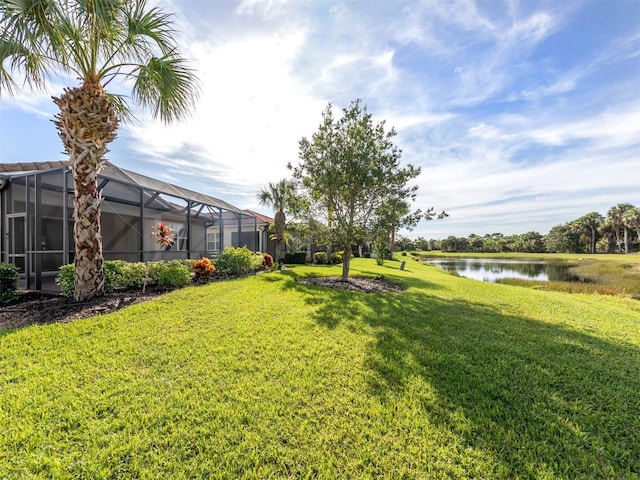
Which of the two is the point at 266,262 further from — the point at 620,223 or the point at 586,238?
the point at 586,238

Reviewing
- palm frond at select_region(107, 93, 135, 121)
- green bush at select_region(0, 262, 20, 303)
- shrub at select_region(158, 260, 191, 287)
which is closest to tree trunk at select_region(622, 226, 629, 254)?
shrub at select_region(158, 260, 191, 287)

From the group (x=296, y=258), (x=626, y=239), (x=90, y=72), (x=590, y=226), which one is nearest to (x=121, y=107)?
(x=90, y=72)

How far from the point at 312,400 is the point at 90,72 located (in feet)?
26.7

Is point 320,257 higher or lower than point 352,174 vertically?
lower

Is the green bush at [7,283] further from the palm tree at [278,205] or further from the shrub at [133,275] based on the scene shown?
the palm tree at [278,205]

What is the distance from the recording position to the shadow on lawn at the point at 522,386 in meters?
2.18

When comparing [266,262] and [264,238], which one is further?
[264,238]

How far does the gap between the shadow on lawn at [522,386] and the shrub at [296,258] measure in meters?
14.6

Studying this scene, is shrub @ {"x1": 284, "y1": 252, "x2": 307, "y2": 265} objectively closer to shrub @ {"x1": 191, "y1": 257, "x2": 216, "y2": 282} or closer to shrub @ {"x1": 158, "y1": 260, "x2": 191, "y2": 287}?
shrub @ {"x1": 191, "y1": 257, "x2": 216, "y2": 282}

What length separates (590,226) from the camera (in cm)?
5281

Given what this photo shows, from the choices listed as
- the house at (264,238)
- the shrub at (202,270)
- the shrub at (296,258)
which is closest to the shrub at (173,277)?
the shrub at (202,270)

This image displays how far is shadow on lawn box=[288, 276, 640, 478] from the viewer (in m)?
2.18

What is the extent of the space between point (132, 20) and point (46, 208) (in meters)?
8.08

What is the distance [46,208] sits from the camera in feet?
31.4
